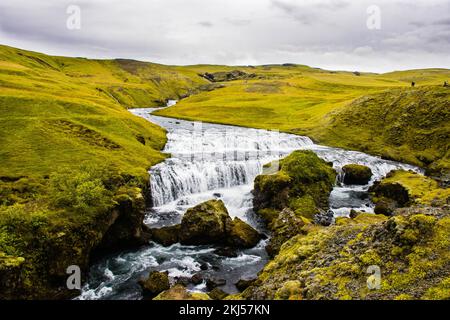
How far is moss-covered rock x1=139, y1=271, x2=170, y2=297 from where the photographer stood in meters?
28.0

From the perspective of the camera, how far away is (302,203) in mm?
44844

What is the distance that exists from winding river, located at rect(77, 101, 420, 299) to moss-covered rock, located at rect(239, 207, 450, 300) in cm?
966

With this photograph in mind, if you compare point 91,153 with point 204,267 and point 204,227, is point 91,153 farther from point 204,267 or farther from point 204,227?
point 204,267

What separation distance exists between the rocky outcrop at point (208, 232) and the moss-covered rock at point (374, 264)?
14660mm

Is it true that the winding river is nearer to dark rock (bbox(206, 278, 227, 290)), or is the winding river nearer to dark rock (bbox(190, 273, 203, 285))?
dark rock (bbox(206, 278, 227, 290))

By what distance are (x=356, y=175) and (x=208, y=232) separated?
33.2 metres

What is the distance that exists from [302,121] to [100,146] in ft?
221

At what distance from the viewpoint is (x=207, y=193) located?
53.4 m

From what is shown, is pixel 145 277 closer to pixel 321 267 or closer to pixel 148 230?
pixel 148 230

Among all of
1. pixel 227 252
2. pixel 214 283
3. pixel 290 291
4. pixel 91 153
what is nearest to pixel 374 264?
pixel 290 291

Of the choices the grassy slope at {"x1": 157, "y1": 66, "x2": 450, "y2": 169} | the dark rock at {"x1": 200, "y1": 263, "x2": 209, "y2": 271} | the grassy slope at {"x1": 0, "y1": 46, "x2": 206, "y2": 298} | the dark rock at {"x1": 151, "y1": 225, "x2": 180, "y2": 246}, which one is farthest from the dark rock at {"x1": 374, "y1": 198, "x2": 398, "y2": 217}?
the grassy slope at {"x1": 0, "y1": 46, "x2": 206, "y2": 298}

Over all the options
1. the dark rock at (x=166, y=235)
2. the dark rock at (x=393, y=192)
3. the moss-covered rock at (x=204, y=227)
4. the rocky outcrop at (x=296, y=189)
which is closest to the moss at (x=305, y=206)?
the rocky outcrop at (x=296, y=189)

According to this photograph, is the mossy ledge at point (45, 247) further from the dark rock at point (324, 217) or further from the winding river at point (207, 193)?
the dark rock at point (324, 217)
